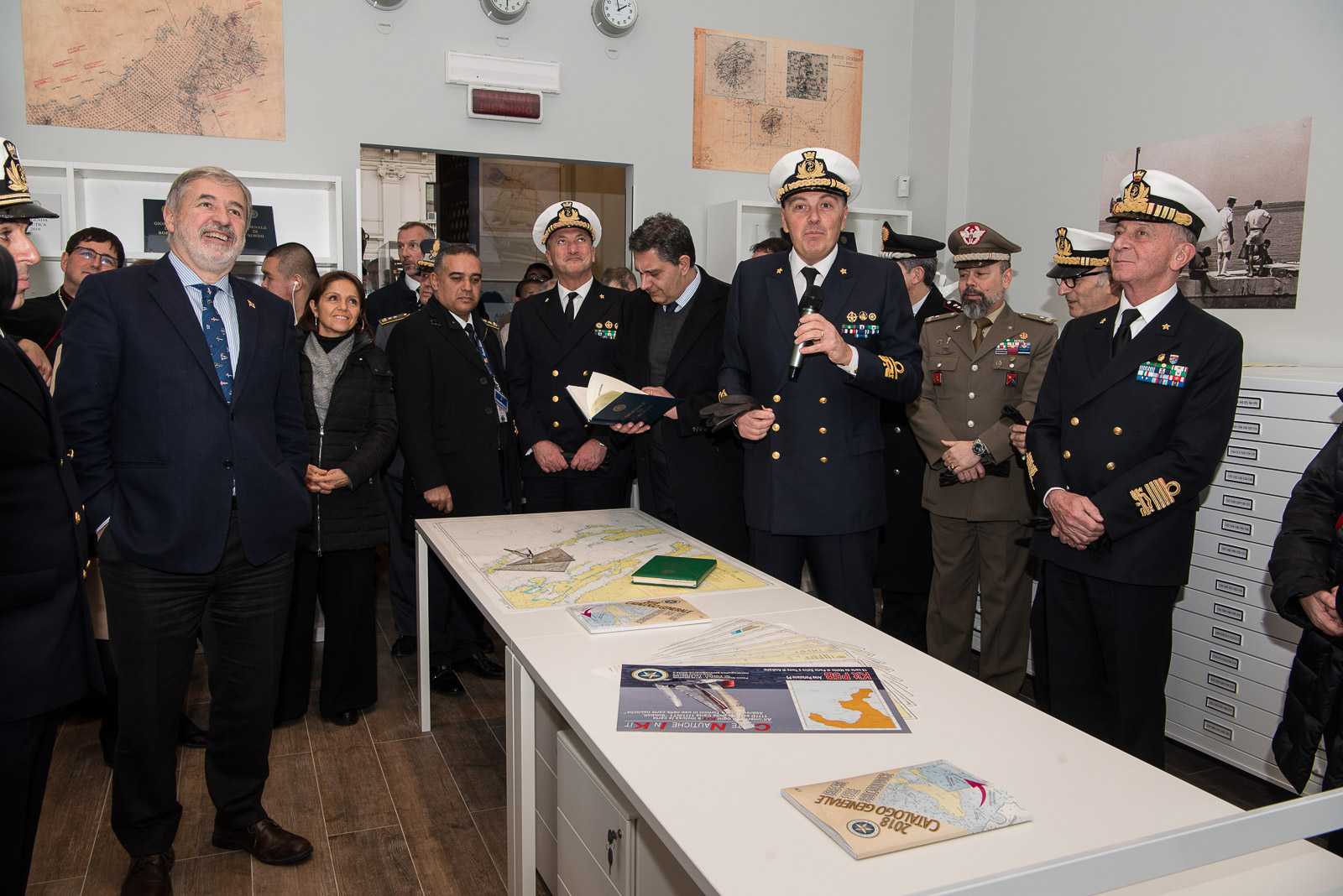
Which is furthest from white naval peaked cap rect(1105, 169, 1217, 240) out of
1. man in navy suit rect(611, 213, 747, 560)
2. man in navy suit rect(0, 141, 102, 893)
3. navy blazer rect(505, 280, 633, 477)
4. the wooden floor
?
man in navy suit rect(0, 141, 102, 893)

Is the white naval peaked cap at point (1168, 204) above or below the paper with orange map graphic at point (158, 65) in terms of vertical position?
below

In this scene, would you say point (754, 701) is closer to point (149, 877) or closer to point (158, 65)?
point (149, 877)

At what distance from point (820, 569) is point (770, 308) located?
2.66 ft

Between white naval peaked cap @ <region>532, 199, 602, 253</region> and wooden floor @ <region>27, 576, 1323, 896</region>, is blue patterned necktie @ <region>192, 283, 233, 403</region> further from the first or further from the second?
white naval peaked cap @ <region>532, 199, 602, 253</region>

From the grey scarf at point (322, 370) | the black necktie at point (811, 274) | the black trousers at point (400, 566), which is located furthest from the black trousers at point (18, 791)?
the black trousers at point (400, 566)

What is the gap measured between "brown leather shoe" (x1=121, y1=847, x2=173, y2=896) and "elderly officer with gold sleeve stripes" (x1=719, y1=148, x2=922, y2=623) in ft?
5.81

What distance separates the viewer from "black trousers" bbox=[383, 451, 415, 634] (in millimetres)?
4168

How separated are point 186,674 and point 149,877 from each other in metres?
0.51

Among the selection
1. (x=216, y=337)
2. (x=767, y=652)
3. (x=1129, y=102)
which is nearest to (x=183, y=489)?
(x=216, y=337)

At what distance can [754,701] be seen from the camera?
1.60 m

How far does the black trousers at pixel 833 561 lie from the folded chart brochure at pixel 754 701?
3.19 ft

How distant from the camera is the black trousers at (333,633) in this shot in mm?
3332

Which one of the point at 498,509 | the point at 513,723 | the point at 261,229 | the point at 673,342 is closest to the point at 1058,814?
the point at 513,723

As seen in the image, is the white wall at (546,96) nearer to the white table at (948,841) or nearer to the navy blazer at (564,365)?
the navy blazer at (564,365)
